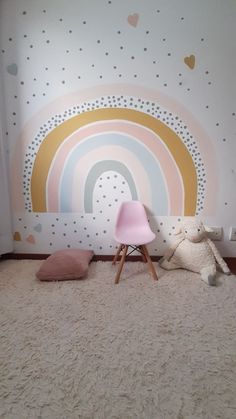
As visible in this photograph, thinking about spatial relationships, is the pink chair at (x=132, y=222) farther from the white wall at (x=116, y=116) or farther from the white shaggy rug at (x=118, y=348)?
the white shaggy rug at (x=118, y=348)

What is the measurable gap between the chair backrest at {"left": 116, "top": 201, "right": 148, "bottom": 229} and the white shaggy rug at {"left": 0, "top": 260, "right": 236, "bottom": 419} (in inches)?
17.0

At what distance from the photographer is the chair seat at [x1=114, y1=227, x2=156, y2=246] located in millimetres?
1919

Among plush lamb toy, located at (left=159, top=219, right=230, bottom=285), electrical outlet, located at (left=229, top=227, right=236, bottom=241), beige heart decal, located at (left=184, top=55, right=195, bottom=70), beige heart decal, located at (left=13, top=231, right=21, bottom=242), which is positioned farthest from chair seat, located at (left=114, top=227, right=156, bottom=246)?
beige heart decal, located at (left=184, top=55, right=195, bottom=70)

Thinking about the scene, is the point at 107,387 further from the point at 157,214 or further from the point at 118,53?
the point at 118,53

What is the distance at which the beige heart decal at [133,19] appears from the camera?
1.86 metres

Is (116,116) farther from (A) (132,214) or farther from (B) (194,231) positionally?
(B) (194,231)

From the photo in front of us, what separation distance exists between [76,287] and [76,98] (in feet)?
4.74

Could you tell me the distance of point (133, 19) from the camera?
1.86 metres

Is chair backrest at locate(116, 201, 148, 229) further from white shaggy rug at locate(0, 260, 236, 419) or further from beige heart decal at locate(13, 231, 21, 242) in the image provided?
beige heart decal at locate(13, 231, 21, 242)

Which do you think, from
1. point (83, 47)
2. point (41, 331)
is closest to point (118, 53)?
point (83, 47)

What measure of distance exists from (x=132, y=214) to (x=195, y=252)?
0.59m

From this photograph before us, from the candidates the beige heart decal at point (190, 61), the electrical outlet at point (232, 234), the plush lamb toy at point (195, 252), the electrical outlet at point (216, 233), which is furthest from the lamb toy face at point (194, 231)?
the beige heart decal at point (190, 61)

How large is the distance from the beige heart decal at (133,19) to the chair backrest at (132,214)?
4.33ft

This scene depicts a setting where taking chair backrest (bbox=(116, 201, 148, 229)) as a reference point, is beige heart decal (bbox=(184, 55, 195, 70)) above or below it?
above
